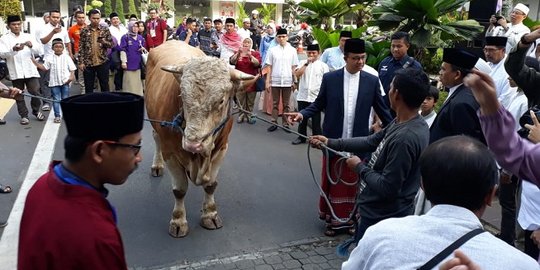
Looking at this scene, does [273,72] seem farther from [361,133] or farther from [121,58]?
[361,133]

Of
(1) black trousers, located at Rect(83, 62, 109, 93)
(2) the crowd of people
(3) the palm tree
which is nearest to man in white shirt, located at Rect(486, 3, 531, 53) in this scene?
(3) the palm tree

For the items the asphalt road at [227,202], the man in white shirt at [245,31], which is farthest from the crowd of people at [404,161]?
the man in white shirt at [245,31]

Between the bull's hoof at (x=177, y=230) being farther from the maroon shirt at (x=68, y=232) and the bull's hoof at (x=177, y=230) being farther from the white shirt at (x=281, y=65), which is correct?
the white shirt at (x=281, y=65)

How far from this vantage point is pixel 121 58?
36.3 ft

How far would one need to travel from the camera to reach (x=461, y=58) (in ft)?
12.5

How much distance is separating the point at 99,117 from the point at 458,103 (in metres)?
2.88

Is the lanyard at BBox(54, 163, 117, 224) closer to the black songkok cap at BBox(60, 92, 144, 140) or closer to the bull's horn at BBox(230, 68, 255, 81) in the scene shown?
the black songkok cap at BBox(60, 92, 144, 140)

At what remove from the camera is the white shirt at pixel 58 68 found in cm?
961

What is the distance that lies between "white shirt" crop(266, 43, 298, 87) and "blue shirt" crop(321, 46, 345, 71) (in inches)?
42.0

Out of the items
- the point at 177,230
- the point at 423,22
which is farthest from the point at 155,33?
the point at 177,230

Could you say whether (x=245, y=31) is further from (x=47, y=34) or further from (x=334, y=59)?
(x=334, y=59)

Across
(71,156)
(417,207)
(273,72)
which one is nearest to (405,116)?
(417,207)

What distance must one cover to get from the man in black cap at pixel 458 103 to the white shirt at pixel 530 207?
0.52 m

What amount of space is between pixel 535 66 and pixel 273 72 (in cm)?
562
